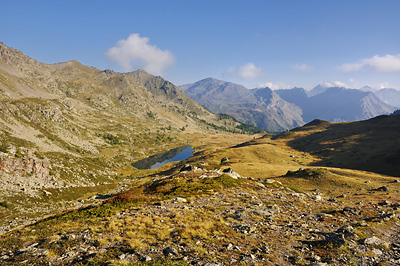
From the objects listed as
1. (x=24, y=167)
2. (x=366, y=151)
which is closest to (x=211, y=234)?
(x=24, y=167)

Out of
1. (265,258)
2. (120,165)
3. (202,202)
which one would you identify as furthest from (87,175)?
(265,258)

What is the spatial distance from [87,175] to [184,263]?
339ft

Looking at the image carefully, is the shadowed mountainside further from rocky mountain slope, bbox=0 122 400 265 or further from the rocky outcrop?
the rocky outcrop

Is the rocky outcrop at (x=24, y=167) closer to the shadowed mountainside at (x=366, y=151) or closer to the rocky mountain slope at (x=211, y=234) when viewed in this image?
the rocky mountain slope at (x=211, y=234)

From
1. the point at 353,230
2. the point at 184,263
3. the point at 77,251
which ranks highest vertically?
the point at 77,251

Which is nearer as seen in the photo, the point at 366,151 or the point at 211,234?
the point at 211,234

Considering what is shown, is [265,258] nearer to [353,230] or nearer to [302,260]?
[302,260]

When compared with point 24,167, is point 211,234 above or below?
below

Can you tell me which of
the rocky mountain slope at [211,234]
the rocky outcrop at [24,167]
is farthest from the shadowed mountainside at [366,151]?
the rocky outcrop at [24,167]

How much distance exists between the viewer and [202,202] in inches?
1182

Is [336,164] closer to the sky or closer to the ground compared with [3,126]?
closer to the ground

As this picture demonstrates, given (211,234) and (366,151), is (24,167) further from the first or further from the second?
(366,151)

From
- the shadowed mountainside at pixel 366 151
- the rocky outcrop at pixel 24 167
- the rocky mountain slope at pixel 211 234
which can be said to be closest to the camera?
the rocky mountain slope at pixel 211 234

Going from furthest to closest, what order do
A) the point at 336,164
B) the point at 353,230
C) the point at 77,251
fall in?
the point at 336,164, the point at 353,230, the point at 77,251
